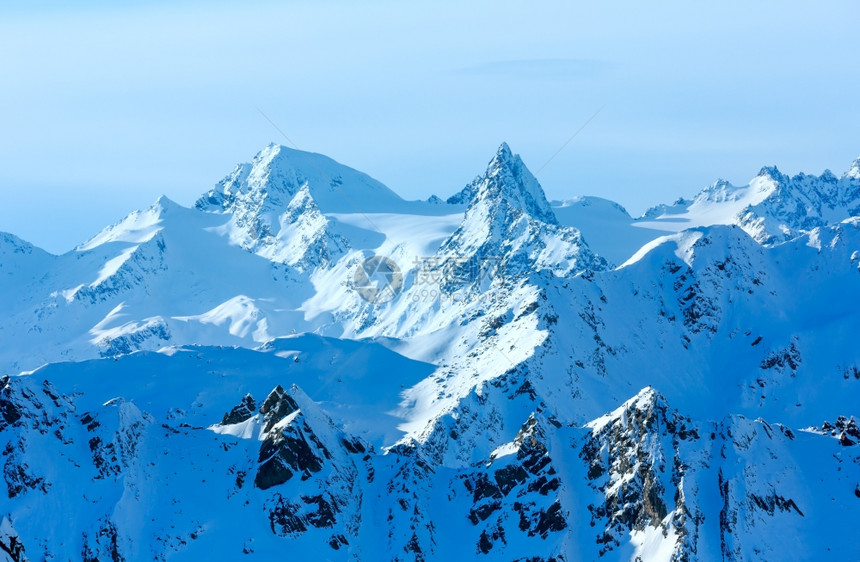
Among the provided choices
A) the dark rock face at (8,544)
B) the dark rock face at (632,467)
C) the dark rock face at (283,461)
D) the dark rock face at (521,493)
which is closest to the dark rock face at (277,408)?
the dark rock face at (283,461)

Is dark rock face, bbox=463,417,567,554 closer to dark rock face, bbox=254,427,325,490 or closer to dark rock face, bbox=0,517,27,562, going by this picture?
dark rock face, bbox=254,427,325,490

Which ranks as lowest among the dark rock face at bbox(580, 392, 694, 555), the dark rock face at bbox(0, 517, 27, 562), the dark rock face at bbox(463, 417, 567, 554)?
the dark rock face at bbox(463, 417, 567, 554)

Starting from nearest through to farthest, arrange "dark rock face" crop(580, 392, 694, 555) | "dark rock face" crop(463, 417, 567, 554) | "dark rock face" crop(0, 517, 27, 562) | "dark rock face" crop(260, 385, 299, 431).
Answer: "dark rock face" crop(0, 517, 27, 562)
"dark rock face" crop(580, 392, 694, 555)
"dark rock face" crop(463, 417, 567, 554)
"dark rock face" crop(260, 385, 299, 431)

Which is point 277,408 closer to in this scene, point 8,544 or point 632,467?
point 632,467

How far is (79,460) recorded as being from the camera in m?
183

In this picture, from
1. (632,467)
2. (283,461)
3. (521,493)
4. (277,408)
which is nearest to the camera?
(632,467)

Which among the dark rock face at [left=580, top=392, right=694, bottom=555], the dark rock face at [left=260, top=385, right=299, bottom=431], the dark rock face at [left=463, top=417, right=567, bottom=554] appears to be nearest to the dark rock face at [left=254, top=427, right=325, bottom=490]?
the dark rock face at [left=260, top=385, right=299, bottom=431]

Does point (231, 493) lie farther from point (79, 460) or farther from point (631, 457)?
point (631, 457)

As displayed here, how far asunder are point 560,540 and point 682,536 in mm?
18921

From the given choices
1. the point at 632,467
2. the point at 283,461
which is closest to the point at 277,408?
the point at 283,461

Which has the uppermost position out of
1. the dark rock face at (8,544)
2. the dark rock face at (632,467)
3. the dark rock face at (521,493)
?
the dark rock face at (8,544)

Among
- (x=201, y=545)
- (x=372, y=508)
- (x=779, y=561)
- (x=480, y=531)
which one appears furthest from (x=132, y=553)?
(x=779, y=561)

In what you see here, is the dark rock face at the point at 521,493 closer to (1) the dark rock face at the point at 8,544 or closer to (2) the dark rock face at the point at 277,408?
(2) the dark rock face at the point at 277,408

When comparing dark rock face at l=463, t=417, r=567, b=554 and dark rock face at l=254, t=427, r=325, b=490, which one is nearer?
dark rock face at l=463, t=417, r=567, b=554
